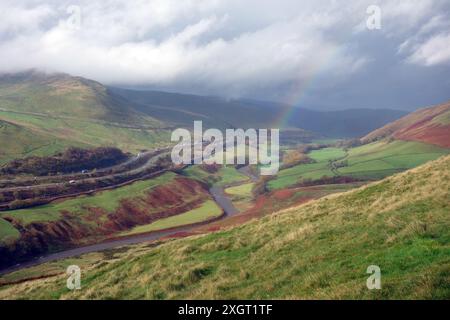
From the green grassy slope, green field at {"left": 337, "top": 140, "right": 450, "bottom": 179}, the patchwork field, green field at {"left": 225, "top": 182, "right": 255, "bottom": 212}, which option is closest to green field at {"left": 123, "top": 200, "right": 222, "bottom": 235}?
the patchwork field

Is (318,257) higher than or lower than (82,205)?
higher

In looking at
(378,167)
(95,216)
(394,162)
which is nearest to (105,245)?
(95,216)

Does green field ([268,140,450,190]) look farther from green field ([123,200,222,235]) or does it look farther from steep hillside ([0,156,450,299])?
steep hillside ([0,156,450,299])

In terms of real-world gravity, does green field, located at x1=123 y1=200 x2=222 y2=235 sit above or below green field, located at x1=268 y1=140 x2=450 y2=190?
below

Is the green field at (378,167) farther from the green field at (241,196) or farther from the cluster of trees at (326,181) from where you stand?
the green field at (241,196)

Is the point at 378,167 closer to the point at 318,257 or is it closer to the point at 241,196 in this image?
the point at 241,196
